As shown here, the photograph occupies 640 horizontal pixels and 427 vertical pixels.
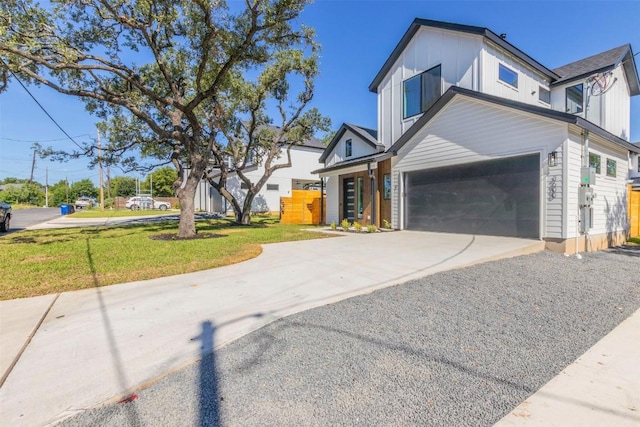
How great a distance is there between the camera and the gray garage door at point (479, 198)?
27.2 ft

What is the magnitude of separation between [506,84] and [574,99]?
394cm

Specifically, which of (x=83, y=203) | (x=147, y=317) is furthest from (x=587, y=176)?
(x=83, y=203)

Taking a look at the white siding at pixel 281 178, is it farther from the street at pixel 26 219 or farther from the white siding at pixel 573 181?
the white siding at pixel 573 181

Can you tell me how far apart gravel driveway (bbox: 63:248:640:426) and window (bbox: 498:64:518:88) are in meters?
9.16

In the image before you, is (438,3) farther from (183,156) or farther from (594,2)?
(183,156)

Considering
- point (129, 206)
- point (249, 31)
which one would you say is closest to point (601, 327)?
point (249, 31)

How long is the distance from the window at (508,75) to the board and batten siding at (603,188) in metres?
3.74

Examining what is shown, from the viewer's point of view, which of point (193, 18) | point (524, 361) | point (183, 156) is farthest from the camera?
point (183, 156)

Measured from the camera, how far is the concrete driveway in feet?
7.33

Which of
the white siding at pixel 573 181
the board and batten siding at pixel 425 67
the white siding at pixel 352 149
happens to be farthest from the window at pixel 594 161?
the white siding at pixel 352 149

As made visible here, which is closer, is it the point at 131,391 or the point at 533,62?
the point at 131,391

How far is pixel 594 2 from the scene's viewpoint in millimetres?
9273

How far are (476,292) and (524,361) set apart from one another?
5.97 feet

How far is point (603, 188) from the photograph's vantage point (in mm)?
9250
